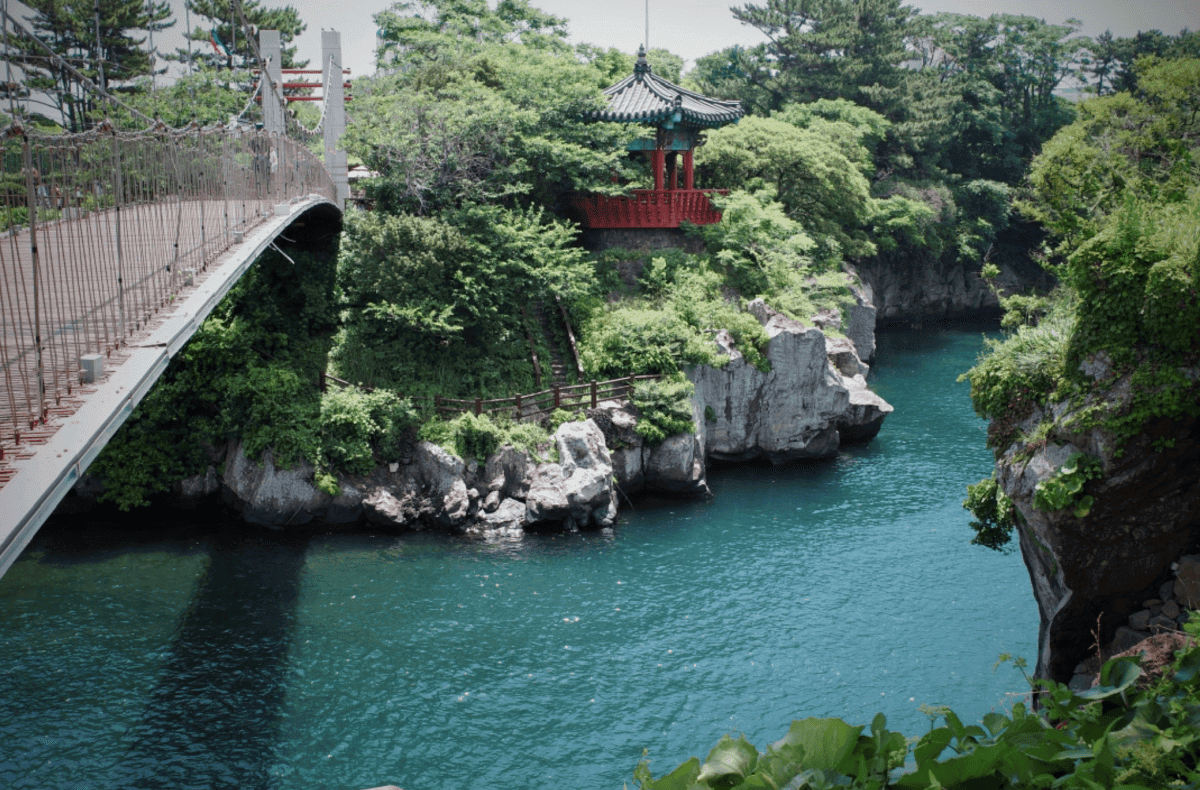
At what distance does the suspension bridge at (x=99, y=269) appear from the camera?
7.06m

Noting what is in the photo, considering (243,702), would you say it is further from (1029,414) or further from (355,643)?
(1029,414)

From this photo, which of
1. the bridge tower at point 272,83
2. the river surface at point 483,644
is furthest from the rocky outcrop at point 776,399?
the bridge tower at point 272,83

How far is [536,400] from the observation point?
73.5 feet

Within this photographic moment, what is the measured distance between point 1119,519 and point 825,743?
9.40 meters

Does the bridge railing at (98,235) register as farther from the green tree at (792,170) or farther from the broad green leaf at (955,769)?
the green tree at (792,170)

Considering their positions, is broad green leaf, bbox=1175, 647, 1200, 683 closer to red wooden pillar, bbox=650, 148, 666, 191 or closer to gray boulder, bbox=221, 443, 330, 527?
gray boulder, bbox=221, 443, 330, 527

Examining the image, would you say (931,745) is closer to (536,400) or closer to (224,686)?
(224,686)

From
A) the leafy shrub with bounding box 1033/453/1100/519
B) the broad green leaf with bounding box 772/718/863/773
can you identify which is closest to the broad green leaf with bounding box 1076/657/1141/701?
the broad green leaf with bounding box 772/718/863/773

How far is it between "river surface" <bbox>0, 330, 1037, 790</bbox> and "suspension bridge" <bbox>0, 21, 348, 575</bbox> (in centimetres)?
608

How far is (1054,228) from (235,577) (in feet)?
51.6

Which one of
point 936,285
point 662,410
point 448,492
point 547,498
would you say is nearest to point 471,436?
point 448,492

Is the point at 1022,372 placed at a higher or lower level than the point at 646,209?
lower

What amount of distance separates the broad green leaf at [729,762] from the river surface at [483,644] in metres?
9.15

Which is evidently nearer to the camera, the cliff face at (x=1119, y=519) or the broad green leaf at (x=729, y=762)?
the broad green leaf at (x=729, y=762)
